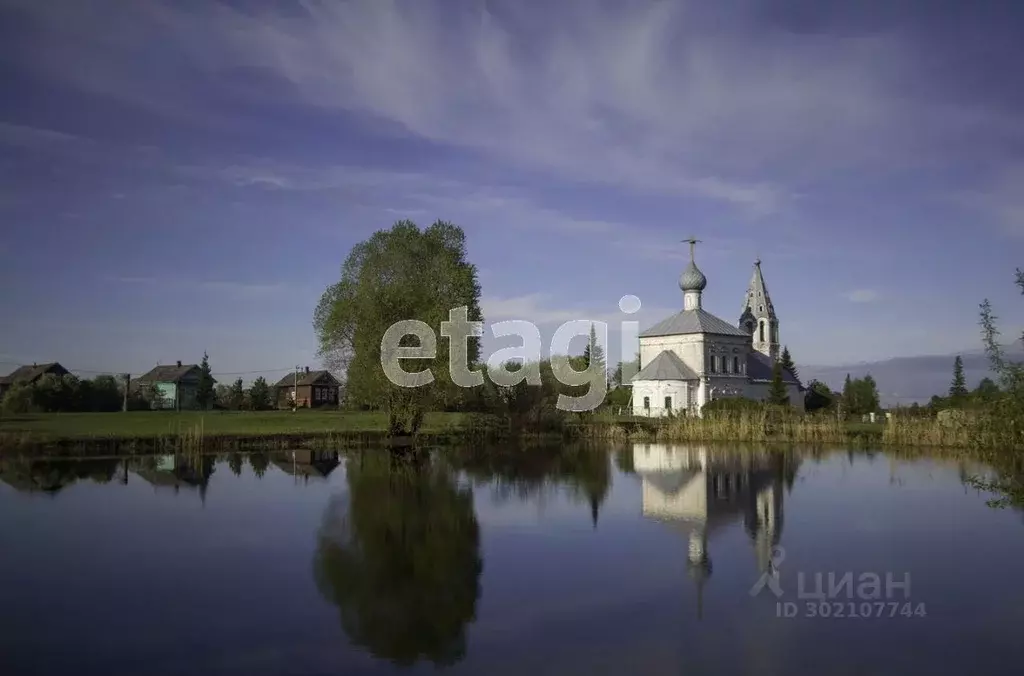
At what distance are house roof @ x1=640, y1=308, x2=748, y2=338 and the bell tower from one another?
34.1 feet

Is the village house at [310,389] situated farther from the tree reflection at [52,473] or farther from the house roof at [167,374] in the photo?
the tree reflection at [52,473]

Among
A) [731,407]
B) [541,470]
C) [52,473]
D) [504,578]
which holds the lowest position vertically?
[504,578]

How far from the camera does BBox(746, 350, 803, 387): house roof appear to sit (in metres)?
67.0

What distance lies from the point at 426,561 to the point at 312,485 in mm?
10568

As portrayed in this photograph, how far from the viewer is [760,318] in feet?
241

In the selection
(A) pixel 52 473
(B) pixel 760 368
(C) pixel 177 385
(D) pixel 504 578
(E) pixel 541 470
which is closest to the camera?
(D) pixel 504 578

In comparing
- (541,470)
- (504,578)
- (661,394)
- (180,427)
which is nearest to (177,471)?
(180,427)

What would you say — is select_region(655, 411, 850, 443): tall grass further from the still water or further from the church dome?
the church dome

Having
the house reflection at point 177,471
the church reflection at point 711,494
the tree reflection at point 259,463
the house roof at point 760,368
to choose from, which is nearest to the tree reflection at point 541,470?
the church reflection at point 711,494

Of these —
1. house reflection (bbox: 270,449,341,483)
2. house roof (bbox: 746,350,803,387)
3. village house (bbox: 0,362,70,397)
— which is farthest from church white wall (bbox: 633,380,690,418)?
village house (bbox: 0,362,70,397)

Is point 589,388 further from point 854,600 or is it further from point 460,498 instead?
point 854,600

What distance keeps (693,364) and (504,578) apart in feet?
165

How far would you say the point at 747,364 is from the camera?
67938 mm

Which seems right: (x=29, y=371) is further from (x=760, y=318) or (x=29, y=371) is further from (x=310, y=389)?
(x=760, y=318)
